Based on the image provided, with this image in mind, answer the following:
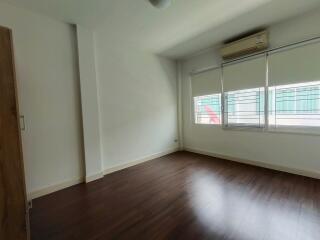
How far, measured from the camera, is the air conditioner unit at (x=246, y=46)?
2740 mm

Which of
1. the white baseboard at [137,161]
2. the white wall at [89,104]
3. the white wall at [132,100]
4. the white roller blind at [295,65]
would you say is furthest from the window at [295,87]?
the white wall at [89,104]

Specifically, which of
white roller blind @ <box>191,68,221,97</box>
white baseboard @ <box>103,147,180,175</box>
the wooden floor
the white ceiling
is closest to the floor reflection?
the wooden floor

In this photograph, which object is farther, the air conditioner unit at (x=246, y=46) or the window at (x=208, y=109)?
the window at (x=208, y=109)

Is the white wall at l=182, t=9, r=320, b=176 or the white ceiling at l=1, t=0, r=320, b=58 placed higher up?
the white ceiling at l=1, t=0, r=320, b=58

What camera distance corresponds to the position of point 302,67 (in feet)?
8.22

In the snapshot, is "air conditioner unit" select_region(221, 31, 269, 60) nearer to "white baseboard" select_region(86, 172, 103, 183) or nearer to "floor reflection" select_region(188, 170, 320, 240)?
"floor reflection" select_region(188, 170, 320, 240)

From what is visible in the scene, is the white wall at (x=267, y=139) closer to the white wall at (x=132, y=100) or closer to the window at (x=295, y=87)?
the window at (x=295, y=87)

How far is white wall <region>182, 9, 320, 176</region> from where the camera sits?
2496mm

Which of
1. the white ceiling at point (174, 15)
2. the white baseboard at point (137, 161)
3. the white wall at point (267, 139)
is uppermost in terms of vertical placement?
the white ceiling at point (174, 15)

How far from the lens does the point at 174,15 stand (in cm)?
238

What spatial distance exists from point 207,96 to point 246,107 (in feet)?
3.15

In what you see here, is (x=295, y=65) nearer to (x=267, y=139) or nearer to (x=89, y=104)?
(x=267, y=139)

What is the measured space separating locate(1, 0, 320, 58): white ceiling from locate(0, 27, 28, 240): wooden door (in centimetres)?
Result: 131

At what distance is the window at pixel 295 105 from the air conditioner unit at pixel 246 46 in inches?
31.2
